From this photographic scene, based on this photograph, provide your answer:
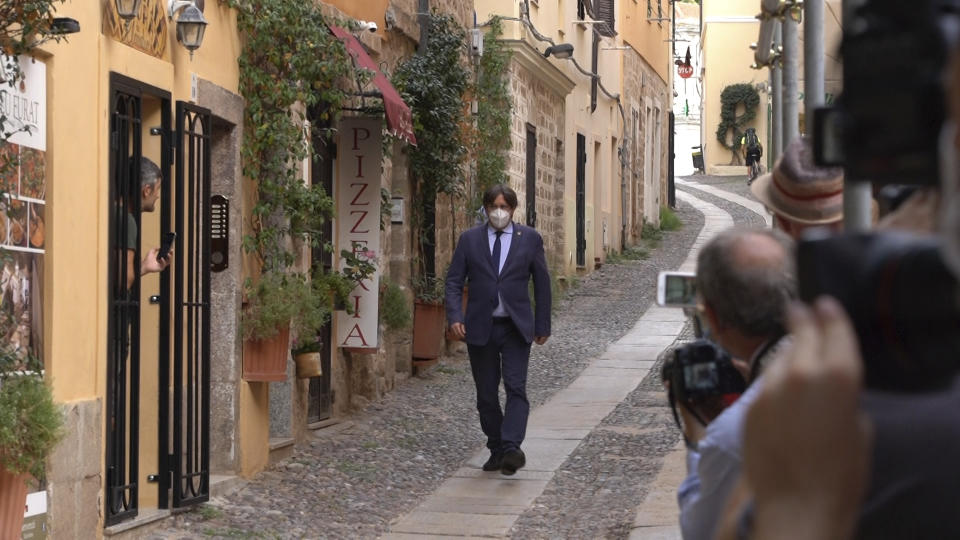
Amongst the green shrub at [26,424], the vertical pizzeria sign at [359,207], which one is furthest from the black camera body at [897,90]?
→ the vertical pizzeria sign at [359,207]

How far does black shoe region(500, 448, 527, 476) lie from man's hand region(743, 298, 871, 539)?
7827 millimetres

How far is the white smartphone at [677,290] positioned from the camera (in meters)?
3.05

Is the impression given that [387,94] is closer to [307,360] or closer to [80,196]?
[307,360]

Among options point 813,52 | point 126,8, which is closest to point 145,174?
point 126,8

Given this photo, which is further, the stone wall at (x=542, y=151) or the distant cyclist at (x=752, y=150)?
the distant cyclist at (x=752, y=150)

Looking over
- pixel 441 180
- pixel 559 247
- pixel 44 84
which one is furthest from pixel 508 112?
pixel 44 84

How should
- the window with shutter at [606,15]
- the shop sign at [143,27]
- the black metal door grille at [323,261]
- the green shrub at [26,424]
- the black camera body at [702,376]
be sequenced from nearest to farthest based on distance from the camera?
the black camera body at [702,376], the green shrub at [26,424], the shop sign at [143,27], the black metal door grille at [323,261], the window with shutter at [606,15]

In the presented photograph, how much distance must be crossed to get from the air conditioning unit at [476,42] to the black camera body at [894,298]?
577 inches

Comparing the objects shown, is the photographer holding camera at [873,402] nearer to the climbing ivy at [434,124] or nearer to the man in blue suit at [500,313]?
the man in blue suit at [500,313]

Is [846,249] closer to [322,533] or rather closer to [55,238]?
[55,238]

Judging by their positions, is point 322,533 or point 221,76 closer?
point 322,533

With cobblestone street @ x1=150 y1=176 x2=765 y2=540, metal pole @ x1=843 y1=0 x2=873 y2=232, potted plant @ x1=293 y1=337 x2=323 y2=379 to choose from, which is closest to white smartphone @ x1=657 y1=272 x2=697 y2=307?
metal pole @ x1=843 y1=0 x2=873 y2=232

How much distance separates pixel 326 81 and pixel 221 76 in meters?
1.18

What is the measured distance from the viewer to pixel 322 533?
792cm
